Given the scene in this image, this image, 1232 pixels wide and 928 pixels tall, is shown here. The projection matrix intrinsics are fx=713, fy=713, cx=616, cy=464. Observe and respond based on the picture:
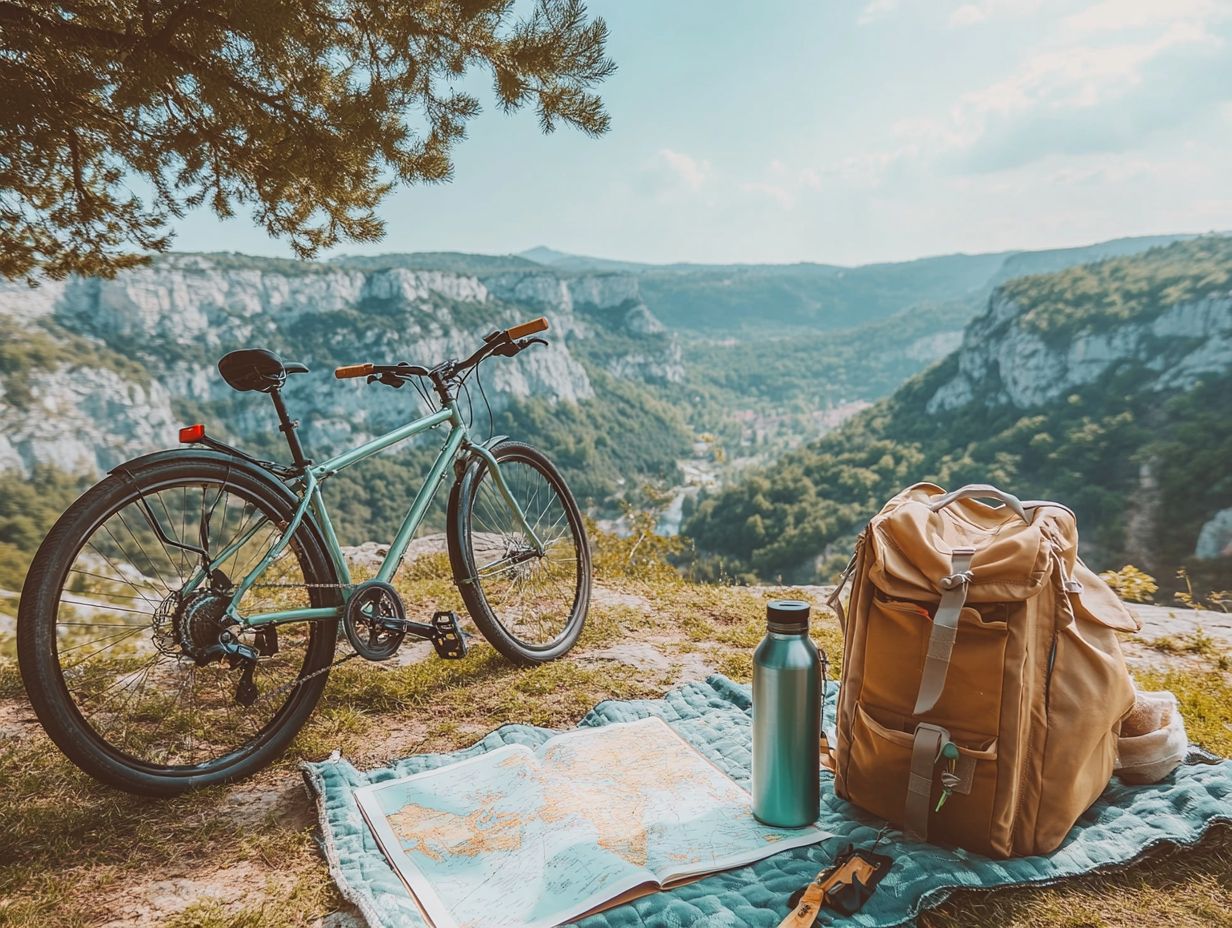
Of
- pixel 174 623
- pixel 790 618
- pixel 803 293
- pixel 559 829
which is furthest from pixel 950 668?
pixel 803 293

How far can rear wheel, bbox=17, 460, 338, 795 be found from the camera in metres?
1.86

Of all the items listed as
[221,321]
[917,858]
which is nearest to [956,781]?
[917,858]

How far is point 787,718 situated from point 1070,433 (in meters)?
50.7

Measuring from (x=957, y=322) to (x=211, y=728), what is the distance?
149560mm

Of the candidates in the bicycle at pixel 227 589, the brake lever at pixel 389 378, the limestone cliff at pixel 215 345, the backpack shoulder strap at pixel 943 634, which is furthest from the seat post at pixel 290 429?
the limestone cliff at pixel 215 345

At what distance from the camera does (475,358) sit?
3.00m

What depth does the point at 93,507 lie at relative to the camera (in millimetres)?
1938

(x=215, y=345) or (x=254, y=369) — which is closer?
(x=254, y=369)

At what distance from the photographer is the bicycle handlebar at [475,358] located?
2.81 m

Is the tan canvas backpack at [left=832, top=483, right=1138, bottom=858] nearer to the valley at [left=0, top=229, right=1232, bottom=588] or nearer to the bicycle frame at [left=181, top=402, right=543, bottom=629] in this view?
the bicycle frame at [left=181, top=402, right=543, bottom=629]

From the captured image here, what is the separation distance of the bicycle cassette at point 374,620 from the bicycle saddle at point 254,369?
29.5 inches

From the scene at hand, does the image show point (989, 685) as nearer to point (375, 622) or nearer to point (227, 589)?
point (375, 622)

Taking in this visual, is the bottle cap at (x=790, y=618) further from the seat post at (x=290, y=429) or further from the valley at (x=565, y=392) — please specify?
the valley at (x=565, y=392)

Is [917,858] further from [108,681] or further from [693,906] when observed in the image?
[108,681]
